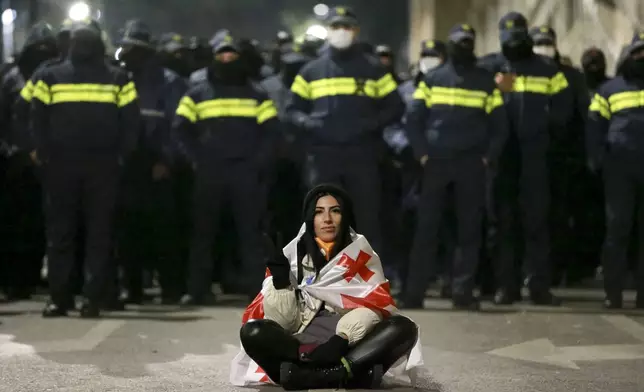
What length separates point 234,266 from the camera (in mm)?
10703

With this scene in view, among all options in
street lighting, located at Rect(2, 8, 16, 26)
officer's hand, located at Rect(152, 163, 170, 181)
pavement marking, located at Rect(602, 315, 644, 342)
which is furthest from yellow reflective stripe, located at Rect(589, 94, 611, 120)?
street lighting, located at Rect(2, 8, 16, 26)

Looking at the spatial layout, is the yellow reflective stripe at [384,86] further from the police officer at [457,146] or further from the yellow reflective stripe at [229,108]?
the yellow reflective stripe at [229,108]

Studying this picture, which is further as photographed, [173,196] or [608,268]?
[173,196]

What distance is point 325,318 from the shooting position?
17.3 feet

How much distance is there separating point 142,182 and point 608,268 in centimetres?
421

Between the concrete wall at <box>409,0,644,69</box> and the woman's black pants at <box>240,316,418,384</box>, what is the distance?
27.3 feet

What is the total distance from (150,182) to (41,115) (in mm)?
1479

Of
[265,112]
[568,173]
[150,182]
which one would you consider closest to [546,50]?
[568,173]

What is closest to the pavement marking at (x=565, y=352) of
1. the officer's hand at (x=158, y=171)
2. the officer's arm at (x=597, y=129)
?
the officer's arm at (x=597, y=129)

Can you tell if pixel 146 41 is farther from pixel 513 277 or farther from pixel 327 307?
pixel 327 307

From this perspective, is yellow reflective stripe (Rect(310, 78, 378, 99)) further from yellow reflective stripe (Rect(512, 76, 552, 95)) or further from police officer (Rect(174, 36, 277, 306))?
yellow reflective stripe (Rect(512, 76, 552, 95))

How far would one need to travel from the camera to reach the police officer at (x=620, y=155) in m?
8.80

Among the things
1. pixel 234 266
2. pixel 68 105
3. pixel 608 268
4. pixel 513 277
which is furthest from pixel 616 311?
pixel 68 105

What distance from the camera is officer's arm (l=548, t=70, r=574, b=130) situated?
923cm
